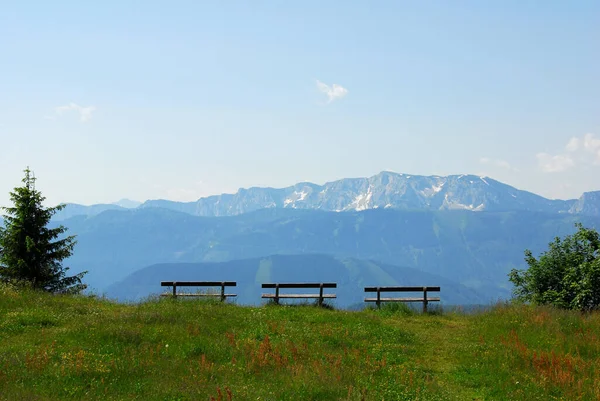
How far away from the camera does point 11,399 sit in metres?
11.0

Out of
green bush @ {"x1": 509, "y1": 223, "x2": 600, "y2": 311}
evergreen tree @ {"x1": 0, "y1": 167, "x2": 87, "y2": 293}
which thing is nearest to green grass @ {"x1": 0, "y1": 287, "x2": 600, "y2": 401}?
green bush @ {"x1": 509, "y1": 223, "x2": 600, "y2": 311}

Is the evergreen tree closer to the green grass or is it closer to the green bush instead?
the green grass

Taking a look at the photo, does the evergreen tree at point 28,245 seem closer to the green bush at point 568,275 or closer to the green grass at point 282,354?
the green grass at point 282,354

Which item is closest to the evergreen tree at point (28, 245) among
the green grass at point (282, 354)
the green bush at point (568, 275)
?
the green grass at point (282, 354)

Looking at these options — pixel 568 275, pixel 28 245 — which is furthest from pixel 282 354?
pixel 28 245

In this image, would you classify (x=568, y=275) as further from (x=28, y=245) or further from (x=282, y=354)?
(x=28, y=245)

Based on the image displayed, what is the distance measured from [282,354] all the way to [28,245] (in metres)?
21.4

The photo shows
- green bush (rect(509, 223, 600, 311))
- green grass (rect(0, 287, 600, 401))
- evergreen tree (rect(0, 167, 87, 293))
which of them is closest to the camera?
green grass (rect(0, 287, 600, 401))

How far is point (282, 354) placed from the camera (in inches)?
631

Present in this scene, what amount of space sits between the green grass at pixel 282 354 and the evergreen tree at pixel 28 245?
27.2 feet

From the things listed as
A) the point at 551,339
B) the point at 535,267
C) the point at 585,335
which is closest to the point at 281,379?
the point at 551,339

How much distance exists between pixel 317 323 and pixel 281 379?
28.1 feet

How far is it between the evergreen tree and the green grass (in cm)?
830

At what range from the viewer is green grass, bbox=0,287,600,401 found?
12805 mm
